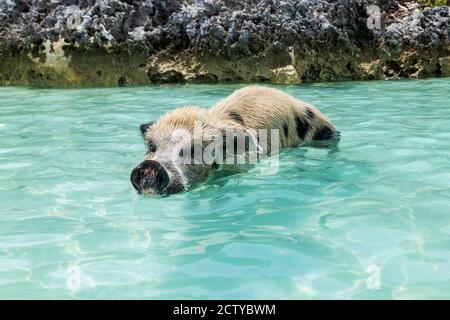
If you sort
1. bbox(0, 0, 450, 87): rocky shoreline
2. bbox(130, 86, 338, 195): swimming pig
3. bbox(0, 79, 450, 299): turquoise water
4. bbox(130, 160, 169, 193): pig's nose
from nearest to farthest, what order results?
1. bbox(0, 79, 450, 299): turquoise water
2. bbox(130, 160, 169, 193): pig's nose
3. bbox(130, 86, 338, 195): swimming pig
4. bbox(0, 0, 450, 87): rocky shoreline

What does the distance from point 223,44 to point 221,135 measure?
7.49 m

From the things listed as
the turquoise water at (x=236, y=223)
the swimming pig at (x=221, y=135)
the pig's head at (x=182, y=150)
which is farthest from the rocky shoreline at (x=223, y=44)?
the pig's head at (x=182, y=150)

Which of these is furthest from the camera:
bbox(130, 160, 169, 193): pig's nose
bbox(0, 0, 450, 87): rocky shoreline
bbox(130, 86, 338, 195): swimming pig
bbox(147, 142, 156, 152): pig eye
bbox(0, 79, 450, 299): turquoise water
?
bbox(0, 0, 450, 87): rocky shoreline

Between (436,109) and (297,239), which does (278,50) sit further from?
(297,239)

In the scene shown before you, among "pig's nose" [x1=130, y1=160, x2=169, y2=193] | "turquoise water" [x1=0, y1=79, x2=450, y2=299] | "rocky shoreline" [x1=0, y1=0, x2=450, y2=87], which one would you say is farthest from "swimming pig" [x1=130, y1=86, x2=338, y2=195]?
"rocky shoreline" [x1=0, y1=0, x2=450, y2=87]

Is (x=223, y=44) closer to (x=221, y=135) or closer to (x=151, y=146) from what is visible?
(x=221, y=135)

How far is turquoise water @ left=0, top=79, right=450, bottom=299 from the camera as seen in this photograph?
3.64 meters

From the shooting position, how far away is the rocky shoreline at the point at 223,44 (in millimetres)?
13320

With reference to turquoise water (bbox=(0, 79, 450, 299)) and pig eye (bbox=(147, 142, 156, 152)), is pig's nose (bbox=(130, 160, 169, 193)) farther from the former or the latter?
pig eye (bbox=(147, 142, 156, 152))

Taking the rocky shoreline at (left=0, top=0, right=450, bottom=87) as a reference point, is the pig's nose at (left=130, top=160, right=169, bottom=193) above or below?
below

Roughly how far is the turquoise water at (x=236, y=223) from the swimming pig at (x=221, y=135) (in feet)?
0.60

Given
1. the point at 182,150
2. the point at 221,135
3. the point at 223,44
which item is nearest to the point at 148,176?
the point at 182,150

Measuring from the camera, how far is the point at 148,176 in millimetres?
5168
